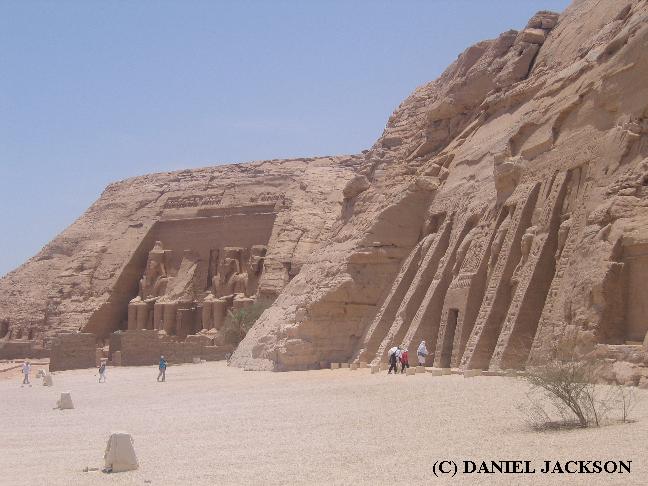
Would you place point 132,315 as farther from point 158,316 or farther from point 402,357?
point 402,357

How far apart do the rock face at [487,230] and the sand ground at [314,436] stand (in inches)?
78.5

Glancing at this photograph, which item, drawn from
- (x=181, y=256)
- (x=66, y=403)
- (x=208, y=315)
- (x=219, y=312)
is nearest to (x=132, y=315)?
(x=181, y=256)

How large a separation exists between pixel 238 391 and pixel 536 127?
9.14m

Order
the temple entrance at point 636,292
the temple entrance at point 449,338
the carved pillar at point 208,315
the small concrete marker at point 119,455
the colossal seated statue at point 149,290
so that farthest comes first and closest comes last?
the colossal seated statue at point 149,290, the carved pillar at point 208,315, the temple entrance at point 449,338, the temple entrance at point 636,292, the small concrete marker at point 119,455

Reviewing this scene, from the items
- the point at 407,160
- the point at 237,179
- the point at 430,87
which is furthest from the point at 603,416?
the point at 237,179

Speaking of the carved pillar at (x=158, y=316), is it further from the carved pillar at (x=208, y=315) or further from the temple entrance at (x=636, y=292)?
the temple entrance at (x=636, y=292)

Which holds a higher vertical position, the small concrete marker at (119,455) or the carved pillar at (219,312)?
the carved pillar at (219,312)

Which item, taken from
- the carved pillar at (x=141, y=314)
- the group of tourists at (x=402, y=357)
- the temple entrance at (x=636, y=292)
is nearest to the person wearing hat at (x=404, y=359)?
the group of tourists at (x=402, y=357)

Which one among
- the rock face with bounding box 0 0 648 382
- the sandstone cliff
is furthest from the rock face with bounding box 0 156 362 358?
the sandstone cliff

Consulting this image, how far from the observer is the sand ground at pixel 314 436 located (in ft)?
27.1

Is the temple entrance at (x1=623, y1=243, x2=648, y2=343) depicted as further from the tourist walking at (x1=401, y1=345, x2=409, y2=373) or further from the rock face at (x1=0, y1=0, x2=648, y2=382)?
the tourist walking at (x1=401, y1=345, x2=409, y2=373)

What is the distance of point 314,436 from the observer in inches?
432

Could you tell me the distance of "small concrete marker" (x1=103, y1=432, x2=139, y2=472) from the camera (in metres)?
9.14

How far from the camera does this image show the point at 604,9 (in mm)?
22609
